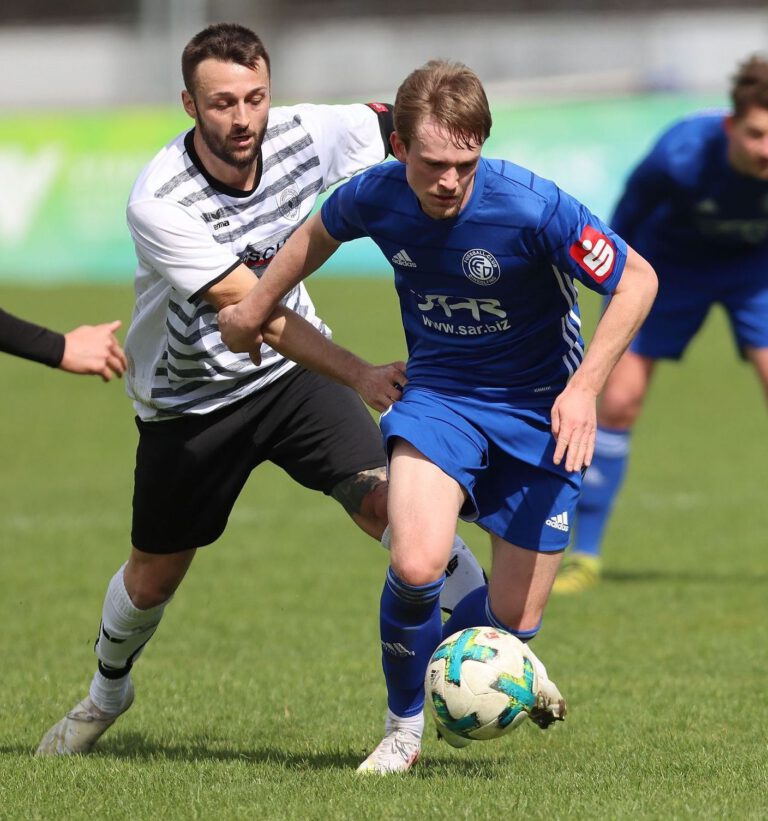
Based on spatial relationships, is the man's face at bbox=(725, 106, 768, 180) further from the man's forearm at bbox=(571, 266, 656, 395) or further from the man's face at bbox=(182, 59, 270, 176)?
the man's face at bbox=(182, 59, 270, 176)

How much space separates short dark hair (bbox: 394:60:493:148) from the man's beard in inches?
23.8

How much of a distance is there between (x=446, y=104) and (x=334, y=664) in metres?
2.99

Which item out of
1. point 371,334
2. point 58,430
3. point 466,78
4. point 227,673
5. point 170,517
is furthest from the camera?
point 371,334

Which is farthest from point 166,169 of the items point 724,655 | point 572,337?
point 724,655

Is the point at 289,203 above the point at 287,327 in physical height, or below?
above

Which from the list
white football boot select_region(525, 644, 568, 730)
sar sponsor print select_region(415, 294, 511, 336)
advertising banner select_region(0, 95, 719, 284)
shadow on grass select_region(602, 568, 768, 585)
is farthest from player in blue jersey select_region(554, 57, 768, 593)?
advertising banner select_region(0, 95, 719, 284)

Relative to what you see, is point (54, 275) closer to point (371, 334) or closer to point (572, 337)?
point (371, 334)

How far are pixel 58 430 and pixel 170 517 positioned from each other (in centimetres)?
968

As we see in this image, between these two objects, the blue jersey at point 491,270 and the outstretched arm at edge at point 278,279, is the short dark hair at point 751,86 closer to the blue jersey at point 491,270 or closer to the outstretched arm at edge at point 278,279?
the blue jersey at point 491,270

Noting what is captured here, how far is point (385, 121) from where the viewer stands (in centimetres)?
544

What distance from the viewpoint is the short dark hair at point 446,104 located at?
4.22 m

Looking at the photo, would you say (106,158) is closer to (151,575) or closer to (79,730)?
(151,575)

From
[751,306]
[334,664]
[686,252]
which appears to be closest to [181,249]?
[334,664]

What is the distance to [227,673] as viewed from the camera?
6.31m
